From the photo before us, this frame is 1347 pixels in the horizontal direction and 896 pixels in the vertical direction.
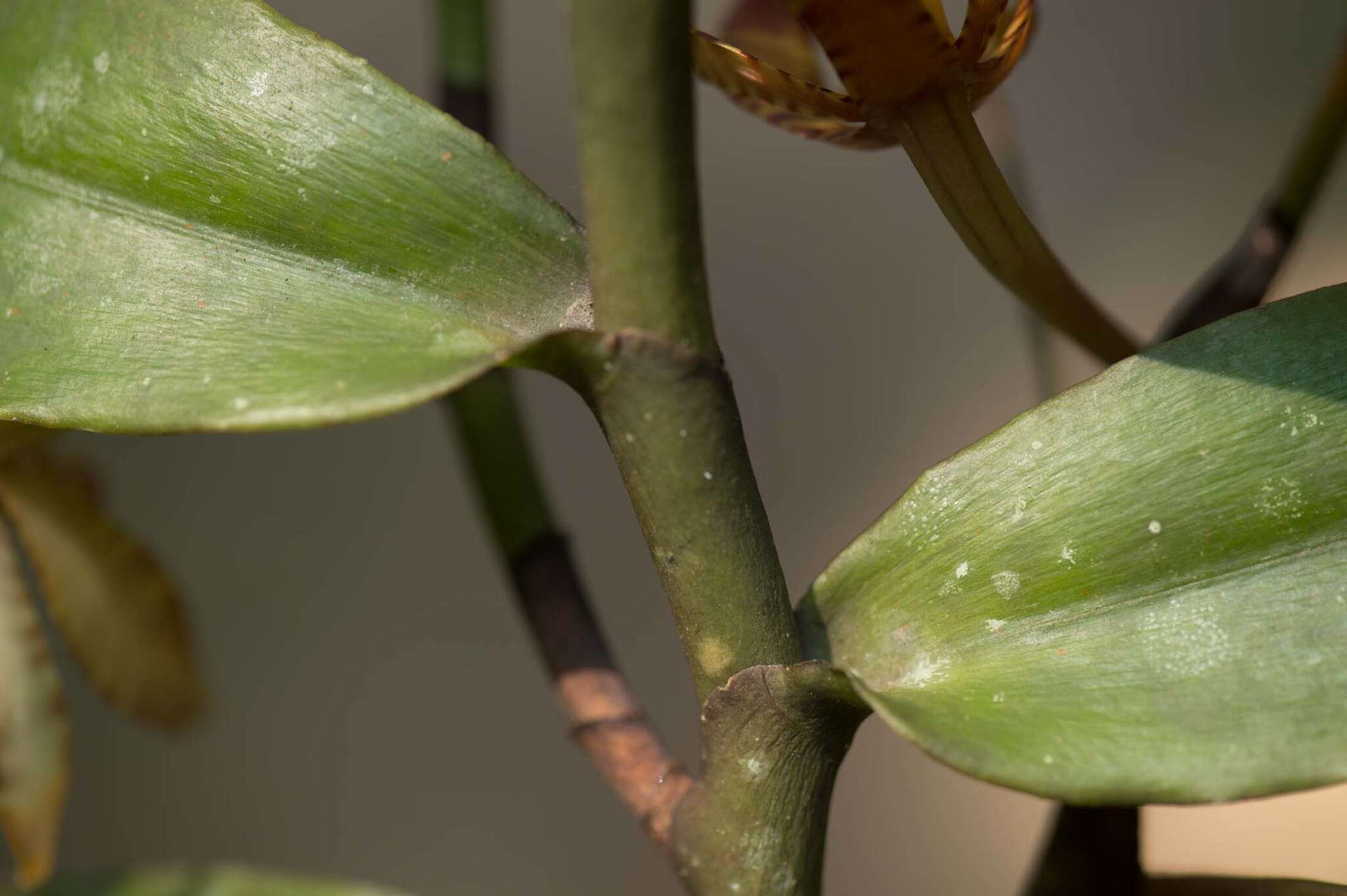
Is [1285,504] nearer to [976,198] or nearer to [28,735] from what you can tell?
[976,198]

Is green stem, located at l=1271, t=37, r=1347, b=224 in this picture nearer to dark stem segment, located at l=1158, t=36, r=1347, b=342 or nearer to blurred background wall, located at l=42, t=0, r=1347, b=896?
dark stem segment, located at l=1158, t=36, r=1347, b=342

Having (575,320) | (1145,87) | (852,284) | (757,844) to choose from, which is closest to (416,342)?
(575,320)

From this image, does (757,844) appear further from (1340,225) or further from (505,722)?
(1340,225)

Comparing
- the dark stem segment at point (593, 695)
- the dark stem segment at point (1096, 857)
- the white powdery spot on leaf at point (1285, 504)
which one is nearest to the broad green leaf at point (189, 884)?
the dark stem segment at point (593, 695)

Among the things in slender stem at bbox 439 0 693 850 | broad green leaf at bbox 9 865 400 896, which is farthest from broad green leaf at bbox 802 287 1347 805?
broad green leaf at bbox 9 865 400 896

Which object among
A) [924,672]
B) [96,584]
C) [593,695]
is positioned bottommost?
[96,584]

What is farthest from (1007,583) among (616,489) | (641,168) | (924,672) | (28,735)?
(616,489)
